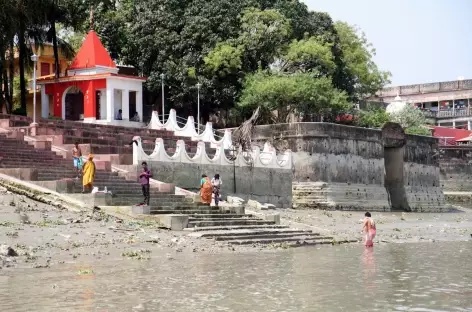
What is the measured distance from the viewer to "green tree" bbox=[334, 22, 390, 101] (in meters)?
57.9

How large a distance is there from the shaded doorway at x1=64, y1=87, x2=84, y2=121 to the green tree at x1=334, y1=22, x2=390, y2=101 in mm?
20426

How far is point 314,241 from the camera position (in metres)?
23.8

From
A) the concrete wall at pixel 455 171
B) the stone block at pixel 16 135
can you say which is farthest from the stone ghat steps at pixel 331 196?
the concrete wall at pixel 455 171

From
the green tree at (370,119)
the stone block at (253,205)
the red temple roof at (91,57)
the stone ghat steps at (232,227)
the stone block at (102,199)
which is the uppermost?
the red temple roof at (91,57)

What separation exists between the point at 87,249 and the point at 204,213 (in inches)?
263

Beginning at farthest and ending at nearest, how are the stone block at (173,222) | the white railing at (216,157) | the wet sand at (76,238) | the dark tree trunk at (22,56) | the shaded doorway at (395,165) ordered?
the shaded doorway at (395,165) → the dark tree trunk at (22,56) → the white railing at (216,157) → the stone block at (173,222) → the wet sand at (76,238)

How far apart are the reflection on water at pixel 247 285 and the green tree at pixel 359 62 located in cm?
3962

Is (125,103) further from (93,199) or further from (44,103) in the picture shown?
(93,199)

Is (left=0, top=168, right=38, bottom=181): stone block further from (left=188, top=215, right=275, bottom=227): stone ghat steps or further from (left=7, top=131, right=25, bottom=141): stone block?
(left=7, top=131, right=25, bottom=141): stone block

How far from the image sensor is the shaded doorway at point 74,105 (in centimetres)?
4356

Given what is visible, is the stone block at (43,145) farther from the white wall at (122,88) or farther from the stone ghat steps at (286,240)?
the white wall at (122,88)

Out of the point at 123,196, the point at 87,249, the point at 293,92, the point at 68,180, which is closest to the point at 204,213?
the point at 123,196

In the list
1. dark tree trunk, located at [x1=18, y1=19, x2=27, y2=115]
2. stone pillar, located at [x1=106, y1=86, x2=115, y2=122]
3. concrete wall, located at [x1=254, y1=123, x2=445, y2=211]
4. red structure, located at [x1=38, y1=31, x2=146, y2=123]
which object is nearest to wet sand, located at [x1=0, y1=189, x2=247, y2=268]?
concrete wall, located at [x1=254, y1=123, x2=445, y2=211]

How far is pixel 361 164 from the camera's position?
137ft
